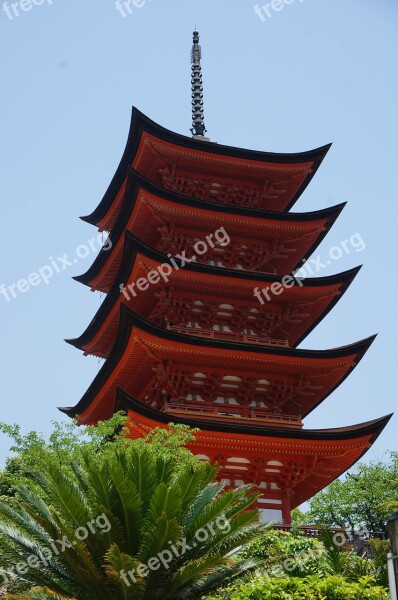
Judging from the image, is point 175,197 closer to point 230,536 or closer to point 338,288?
point 338,288

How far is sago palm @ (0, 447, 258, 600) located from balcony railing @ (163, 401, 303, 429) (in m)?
9.24

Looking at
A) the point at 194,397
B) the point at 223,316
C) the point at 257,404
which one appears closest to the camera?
the point at 194,397

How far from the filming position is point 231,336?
2611cm

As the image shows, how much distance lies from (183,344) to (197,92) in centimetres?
1887

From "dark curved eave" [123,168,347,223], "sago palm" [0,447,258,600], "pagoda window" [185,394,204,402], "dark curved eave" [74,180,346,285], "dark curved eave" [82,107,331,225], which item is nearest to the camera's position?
"sago palm" [0,447,258,600]

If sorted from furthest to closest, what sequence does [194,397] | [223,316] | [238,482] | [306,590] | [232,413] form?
1. [223,316]
2. [232,413]
3. [194,397]
4. [238,482]
5. [306,590]

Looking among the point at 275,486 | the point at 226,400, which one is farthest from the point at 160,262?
the point at 275,486

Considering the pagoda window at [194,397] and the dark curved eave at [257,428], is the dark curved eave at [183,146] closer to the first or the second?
the pagoda window at [194,397]

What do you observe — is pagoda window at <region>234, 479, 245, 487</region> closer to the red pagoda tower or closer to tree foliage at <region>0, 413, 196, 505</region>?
the red pagoda tower

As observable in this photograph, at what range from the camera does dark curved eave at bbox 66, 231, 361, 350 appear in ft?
82.0

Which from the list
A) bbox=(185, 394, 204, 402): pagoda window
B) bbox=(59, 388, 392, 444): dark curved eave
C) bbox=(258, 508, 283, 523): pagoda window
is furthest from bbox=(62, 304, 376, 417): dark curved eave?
bbox=(258, 508, 283, 523): pagoda window

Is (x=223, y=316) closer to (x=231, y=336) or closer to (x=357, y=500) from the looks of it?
(x=231, y=336)

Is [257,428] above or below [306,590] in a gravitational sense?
above

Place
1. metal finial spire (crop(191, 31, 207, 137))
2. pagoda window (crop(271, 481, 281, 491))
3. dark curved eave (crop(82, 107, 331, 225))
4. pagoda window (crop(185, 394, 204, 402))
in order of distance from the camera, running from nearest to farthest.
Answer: pagoda window (crop(271, 481, 281, 491)) < pagoda window (crop(185, 394, 204, 402)) < dark curved eave (crop(82, 107, 331, 225)) < metal finial spire (crop(191, 31, 207, 137))
